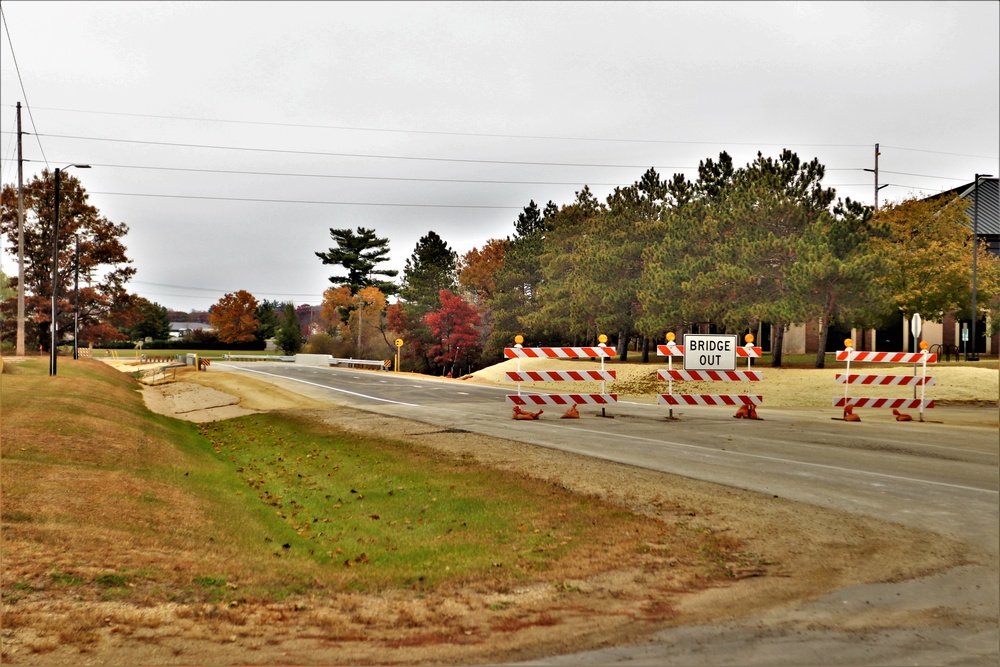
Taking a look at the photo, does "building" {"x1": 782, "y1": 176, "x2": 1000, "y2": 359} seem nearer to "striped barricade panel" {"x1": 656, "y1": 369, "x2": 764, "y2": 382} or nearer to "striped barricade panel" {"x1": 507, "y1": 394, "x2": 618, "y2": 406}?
"striped barricade panel" {"x1": 656, "y1": 369, "x2": 764, "y2": 382}

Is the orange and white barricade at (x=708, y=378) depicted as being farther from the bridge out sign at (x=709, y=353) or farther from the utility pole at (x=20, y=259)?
the utility pole at (x=20, y=259)

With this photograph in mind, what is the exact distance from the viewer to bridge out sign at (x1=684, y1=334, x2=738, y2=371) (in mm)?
19000

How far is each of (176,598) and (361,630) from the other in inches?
61.3

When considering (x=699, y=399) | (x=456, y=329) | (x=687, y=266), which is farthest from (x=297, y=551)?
(x=456, y=329)

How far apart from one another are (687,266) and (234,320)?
3698 inches

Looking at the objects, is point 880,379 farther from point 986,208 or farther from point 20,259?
point 986,208

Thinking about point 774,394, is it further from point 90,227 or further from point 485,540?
point 90,227

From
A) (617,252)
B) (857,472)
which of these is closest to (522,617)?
(857,472)

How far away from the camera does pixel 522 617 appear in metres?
5.44

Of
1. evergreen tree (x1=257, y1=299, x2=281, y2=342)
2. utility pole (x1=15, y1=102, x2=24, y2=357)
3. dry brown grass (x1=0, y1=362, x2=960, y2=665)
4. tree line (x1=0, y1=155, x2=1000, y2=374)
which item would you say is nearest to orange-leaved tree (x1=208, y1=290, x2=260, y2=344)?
evergreen tree (x1=257, y1=299, x2=281, y2=342)

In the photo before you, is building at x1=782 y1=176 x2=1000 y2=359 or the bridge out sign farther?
building at x1=782 y1=176 x2=1000 y2=359

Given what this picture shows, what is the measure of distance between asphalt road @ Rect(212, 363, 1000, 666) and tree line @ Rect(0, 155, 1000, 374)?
12.3 meters

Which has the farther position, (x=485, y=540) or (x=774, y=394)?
(x=774, y=394)

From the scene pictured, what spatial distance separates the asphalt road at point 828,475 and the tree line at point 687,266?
1233 centimetres
